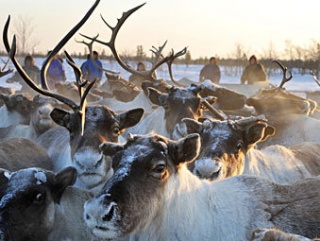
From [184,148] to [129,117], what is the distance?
2.17 meters

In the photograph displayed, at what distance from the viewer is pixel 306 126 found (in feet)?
30.1

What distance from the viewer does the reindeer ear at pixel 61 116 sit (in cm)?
587

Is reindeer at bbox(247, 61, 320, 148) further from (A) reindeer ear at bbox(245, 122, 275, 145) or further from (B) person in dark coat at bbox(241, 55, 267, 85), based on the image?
(B) person in dark coat at bbox(241, 55, 267, 85)

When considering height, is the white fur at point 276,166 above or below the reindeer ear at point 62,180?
below

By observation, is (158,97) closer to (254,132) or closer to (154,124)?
(154,124)

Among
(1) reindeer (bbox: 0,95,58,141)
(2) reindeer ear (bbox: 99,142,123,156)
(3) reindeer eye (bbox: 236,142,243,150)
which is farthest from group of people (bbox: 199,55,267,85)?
(2) reindeer ear (bbox: 99,142,123,156)

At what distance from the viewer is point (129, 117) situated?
6.06 metres

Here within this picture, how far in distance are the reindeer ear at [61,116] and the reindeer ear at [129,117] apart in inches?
22.2

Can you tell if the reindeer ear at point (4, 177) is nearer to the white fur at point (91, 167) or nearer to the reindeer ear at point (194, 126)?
the white fur at point (91, 167)

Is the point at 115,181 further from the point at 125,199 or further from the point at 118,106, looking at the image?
the point at 118,106

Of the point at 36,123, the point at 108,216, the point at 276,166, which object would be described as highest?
the point at 108,216

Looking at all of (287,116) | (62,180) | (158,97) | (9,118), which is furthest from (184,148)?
(9,118)

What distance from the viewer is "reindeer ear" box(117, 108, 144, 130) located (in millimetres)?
5992

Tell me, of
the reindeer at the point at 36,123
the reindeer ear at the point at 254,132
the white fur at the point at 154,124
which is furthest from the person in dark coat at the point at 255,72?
the reindeer ear at the point at 254,132
